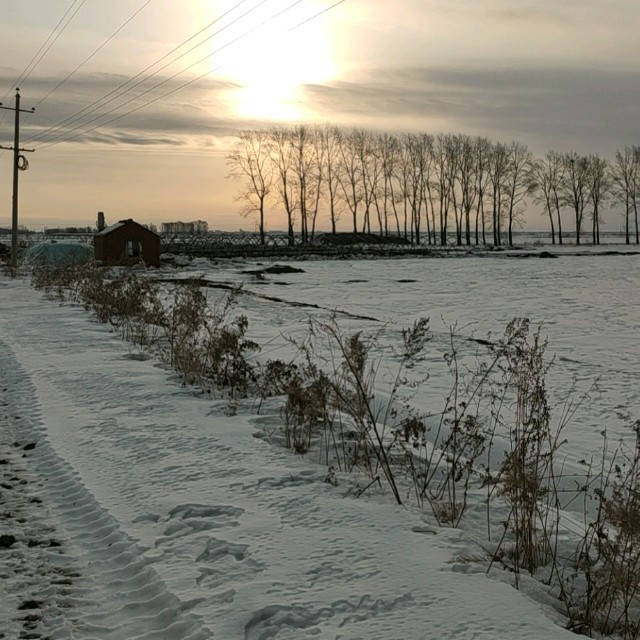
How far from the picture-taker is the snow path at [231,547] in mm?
3609

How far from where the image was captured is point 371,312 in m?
21.9

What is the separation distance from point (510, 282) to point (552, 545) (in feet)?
98.8

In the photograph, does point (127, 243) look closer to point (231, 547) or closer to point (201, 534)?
point (201, 534)

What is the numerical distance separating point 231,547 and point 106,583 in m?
0.75

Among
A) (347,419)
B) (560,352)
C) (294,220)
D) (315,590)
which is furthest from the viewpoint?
(294,220)

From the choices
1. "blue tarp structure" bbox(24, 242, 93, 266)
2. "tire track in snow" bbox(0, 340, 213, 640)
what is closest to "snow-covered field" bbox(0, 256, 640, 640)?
"tire track in snow" bbox(0, 340, 213, 640)

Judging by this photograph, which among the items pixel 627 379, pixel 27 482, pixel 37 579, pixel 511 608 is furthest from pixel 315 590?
pixel 627 379

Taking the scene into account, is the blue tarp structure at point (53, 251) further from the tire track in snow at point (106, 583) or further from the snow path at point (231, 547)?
the tire track in snow at point (106, 583)

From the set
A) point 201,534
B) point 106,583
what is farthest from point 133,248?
point 106,583

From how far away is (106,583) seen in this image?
410cm

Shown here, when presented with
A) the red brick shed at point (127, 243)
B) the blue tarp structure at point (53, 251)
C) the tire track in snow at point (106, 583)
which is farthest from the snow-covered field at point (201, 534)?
the red brick shed at point (127, 243)

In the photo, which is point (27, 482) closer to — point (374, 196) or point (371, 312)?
point (371, 312)

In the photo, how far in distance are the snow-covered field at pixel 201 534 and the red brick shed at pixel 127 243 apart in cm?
3636

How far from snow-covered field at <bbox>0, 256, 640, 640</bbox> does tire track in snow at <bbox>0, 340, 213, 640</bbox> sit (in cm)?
1
